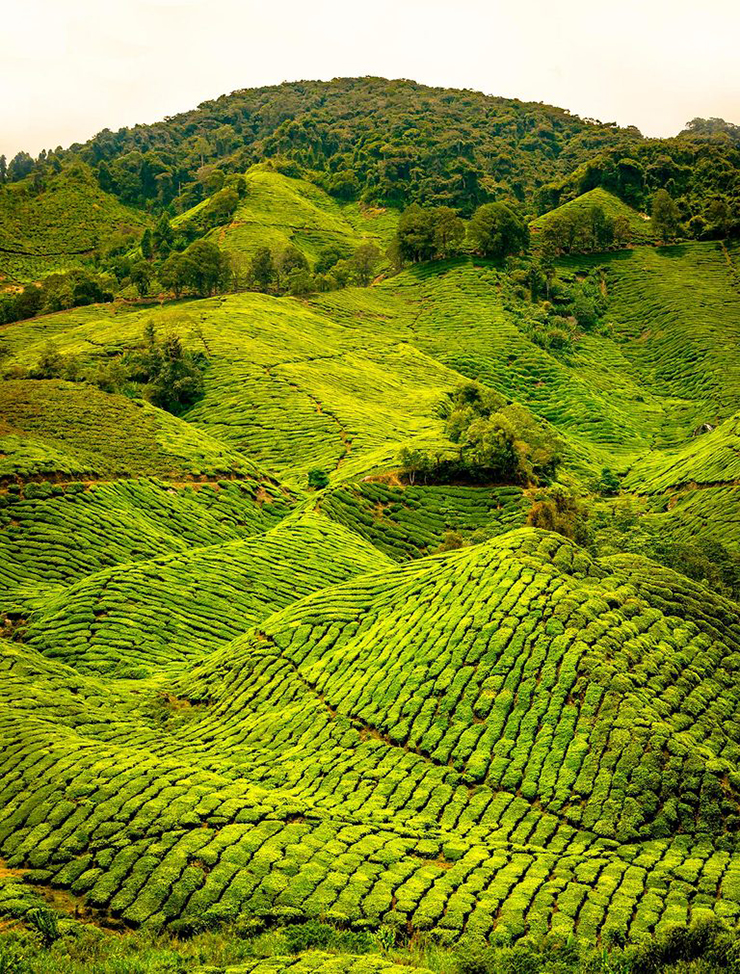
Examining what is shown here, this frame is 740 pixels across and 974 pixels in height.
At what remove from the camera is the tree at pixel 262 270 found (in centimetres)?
15475

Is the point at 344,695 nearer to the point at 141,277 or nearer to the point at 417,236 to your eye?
the point at 141,277

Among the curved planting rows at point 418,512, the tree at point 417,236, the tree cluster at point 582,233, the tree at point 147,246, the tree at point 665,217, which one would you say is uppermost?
the tree at point 665,217

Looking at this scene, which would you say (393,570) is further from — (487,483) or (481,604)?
(487,483)

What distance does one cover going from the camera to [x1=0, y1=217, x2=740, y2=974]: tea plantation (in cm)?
3212

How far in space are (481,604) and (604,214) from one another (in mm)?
141692

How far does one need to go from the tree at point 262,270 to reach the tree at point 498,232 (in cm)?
3931

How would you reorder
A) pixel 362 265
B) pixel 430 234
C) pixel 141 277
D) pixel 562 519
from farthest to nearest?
pixel 362 265
pixel 430 234
pixel 141 277
pixel 562 519

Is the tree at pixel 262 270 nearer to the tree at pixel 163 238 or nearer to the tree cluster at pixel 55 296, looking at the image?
the tree at pixel 163 238

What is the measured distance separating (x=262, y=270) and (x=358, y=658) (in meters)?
116

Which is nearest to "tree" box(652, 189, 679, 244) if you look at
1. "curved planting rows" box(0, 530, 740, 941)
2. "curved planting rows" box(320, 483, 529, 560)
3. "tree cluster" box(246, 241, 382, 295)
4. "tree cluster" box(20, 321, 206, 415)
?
"tree cluster" box(246, 241, 382, 295)

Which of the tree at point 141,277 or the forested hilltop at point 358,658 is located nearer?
the forested hilltop at point 358,658

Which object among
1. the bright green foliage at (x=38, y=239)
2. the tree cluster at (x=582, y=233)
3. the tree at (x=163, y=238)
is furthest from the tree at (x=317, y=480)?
the bright green foliage at (x=38, y=239)

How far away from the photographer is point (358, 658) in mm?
51594

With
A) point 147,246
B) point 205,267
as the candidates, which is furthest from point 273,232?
point 205,267
